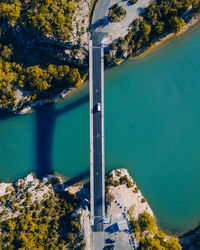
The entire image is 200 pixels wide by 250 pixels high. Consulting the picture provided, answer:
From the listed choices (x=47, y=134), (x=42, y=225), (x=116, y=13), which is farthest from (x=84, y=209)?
(x=116, y=13)

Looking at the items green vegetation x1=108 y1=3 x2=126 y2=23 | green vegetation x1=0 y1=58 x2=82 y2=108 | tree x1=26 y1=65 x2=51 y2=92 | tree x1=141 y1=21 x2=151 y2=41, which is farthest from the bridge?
tree x1=26 y1=65 x2=51 y2=92

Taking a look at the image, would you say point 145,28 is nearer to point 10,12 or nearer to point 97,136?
point 97,136

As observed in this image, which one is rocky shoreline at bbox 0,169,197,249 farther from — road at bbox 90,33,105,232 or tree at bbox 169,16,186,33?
tree at bbox 169,16,186,33

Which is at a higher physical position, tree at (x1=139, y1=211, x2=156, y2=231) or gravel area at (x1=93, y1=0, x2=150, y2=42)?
gravel area at (x1=93, y1=0, x2=150, y2=42)

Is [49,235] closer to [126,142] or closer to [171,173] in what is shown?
[126,142]

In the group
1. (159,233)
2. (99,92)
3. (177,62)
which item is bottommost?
(159,233)

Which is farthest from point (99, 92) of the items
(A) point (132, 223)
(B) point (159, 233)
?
(B) point (159, 233)
